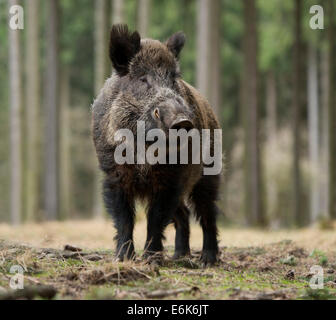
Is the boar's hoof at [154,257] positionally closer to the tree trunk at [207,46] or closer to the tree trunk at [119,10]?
the tree trunk at [207,46]

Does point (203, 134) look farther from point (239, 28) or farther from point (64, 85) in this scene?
point (64, 85)

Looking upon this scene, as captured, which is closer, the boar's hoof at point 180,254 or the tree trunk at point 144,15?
the boar's hoof at point 180,254

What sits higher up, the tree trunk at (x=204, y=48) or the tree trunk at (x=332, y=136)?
the tree trunk at (x=204, y=48)

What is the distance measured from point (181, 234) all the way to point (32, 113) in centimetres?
1188

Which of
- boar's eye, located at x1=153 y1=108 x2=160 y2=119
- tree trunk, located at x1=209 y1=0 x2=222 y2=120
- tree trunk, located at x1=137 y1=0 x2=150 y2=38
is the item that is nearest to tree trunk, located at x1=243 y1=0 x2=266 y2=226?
tree trunk, located at x1=209 y1=0 x2=222 y2=120

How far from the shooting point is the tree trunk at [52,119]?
703 inches

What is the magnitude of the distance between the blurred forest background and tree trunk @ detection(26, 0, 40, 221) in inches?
1.3

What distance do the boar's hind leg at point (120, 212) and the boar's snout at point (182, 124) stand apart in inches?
58.8

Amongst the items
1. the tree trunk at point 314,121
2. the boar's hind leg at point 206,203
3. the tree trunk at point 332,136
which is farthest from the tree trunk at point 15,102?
the tree trunk at point 314,121

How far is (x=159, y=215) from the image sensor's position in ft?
20.9

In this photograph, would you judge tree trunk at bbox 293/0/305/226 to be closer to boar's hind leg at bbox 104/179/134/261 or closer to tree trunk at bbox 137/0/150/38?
tree trunk at bbox 137/0/150/38

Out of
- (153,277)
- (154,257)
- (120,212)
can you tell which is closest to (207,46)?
(120,212)

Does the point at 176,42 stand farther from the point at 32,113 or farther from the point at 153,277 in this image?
the point at 32,113
